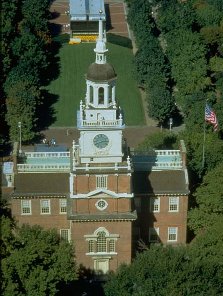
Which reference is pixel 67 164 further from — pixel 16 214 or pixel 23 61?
pixel 23 61

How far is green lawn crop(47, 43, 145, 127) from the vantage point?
12028cm

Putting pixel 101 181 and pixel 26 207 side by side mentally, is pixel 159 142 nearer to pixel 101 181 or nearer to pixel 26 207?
pixel 26 207

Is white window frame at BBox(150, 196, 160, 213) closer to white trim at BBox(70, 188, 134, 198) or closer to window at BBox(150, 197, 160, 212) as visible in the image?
window at BBox(150, 197, 160, 212)

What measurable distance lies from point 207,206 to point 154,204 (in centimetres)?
580

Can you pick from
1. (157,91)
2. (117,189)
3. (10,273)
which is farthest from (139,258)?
(157,91)

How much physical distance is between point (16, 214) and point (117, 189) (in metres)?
13.1

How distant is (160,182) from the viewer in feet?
274

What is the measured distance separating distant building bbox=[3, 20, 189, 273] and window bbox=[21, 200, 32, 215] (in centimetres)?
11

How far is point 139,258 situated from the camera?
7475 cm

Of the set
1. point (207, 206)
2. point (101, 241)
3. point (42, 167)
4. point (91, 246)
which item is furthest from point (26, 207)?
point (207, 206)

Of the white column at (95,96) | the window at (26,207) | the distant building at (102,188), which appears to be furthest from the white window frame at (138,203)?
the white column at (95,96)

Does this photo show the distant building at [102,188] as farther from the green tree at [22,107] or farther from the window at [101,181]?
the green tree at [22,107]

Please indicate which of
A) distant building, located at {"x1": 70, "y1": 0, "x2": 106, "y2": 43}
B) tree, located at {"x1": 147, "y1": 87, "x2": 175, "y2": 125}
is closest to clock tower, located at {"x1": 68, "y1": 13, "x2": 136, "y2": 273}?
tree, located at {"x1": 147, "y1": 87, "x2": 175, "y2": 125}

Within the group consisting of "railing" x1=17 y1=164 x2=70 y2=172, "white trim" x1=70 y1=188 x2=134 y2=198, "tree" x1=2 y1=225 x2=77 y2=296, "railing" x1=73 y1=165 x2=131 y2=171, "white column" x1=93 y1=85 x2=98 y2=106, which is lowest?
"tree" x1=2 y1=225 x2=77 y2=296
